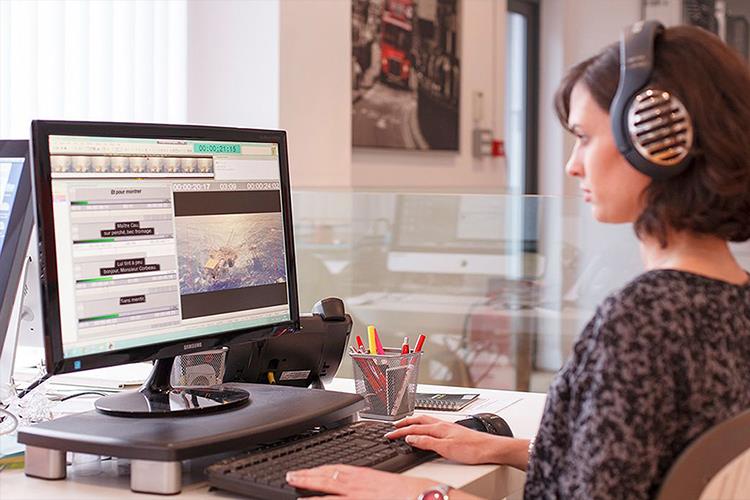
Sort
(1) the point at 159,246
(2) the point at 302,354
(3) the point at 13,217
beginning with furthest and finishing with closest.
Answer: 1. (2) the point at 302,354
2. (3) the point at 13,217
3. (1) the point at 159,246

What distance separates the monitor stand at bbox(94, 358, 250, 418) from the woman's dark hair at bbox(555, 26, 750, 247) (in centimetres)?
61

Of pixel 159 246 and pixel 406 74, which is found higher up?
pixel 406 74

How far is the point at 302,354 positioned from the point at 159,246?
1.44 feet

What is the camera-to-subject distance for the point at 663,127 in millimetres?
1147

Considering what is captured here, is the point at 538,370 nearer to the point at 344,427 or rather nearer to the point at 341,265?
the point at 341,265

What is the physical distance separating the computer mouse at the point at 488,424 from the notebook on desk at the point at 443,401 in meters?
0.19

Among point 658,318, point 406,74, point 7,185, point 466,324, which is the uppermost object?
point 406,74

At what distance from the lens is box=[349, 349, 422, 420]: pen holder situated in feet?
5.58

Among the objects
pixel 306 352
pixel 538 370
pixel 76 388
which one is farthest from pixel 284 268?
pixel 538 370

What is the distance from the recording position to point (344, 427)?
1.53 meters

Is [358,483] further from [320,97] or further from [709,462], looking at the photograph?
[320,97]

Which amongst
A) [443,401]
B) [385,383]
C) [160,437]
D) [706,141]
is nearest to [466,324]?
[443,401]

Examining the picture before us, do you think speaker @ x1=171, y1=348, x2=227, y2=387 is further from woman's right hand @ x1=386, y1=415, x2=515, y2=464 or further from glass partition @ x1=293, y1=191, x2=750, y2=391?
glass partition @ x1=293, y1=191, x2=750, y2=391

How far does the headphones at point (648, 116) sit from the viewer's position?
1.15 m
